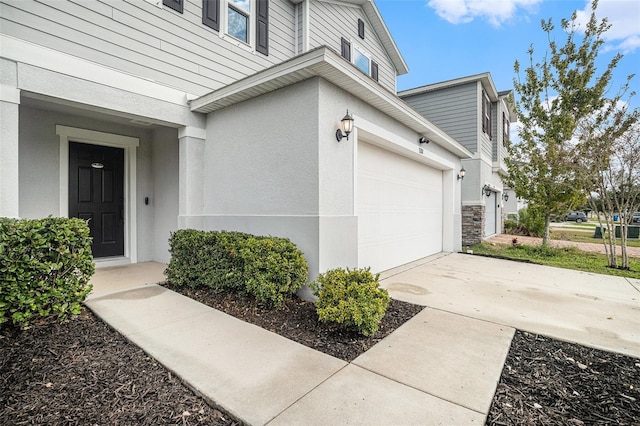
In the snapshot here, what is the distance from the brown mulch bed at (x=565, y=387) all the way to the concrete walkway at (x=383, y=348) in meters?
0.13

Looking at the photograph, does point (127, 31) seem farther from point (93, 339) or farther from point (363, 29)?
point (363, 29)

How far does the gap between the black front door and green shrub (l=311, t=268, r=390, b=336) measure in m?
5.27

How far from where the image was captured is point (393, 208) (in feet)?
22.0

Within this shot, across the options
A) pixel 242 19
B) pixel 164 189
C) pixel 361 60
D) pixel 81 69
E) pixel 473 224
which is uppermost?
pixel 361 60

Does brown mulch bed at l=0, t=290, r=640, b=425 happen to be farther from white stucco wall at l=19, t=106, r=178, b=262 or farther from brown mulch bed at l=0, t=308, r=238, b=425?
white stucco wall at l=19, t=106, r=178, b=262

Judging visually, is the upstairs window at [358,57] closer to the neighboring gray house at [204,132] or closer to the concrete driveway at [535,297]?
the neighboring gray house at [204,132]

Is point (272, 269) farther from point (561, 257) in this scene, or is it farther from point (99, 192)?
point (561, 257)

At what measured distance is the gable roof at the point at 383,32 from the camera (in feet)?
31.2

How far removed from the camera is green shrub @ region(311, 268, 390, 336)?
10.4ft

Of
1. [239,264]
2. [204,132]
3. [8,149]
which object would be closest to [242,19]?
[204,132]

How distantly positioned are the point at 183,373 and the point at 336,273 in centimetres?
190

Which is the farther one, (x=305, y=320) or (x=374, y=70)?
(x=374, y=70)

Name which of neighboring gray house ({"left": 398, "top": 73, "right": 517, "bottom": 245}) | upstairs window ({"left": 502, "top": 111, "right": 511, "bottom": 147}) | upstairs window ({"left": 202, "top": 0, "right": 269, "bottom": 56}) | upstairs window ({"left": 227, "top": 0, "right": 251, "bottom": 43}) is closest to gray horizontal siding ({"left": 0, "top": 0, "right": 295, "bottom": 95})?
upstairs window ({"left": 202, "top": 0, "right": 269, "bottom": 56})

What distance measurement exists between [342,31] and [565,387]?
9.45m
